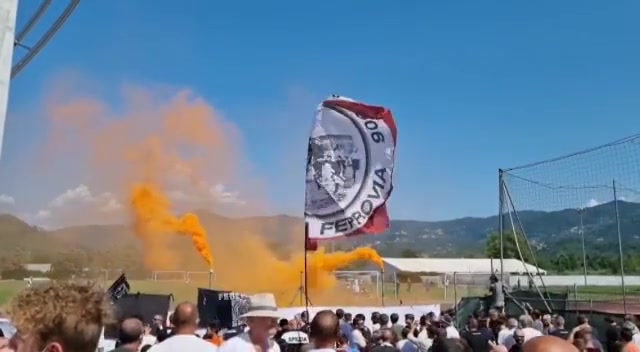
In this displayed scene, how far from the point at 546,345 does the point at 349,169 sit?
653 centimetres

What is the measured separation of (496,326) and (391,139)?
392 centimetres

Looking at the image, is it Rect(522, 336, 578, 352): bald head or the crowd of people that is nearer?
Rect(522, 336, 578, 352): bald head

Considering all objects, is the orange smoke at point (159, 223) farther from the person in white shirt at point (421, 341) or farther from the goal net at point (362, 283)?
the person in white shirt at point (421, 341)

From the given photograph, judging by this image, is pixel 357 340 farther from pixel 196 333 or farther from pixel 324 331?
Answer: pixel 324 331

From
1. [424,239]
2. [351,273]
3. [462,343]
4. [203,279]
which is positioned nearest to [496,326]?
[462,343]

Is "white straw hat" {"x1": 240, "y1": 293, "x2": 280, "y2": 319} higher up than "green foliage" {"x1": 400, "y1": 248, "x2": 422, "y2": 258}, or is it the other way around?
"green foliage" {"x1": 400, "y1": 248, "x2": 422, "y2": 258}

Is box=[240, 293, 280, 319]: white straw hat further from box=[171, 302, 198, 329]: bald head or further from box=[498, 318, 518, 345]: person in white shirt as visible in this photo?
box=[498, 318, 518, 345]: person in white shirt

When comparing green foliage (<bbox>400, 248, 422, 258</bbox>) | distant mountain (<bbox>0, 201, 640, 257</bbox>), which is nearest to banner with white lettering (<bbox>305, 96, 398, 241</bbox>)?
distant mountain (<bbox>0, 201, 640, 257</bbox>)

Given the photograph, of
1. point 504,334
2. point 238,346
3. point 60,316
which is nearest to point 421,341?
point 504,334

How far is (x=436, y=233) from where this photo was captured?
146500 millimetres

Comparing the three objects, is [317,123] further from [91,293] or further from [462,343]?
[91,293]

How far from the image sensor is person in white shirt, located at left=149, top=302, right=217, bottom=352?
430 centimetres

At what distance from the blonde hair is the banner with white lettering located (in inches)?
238

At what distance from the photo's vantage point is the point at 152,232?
188 feet
